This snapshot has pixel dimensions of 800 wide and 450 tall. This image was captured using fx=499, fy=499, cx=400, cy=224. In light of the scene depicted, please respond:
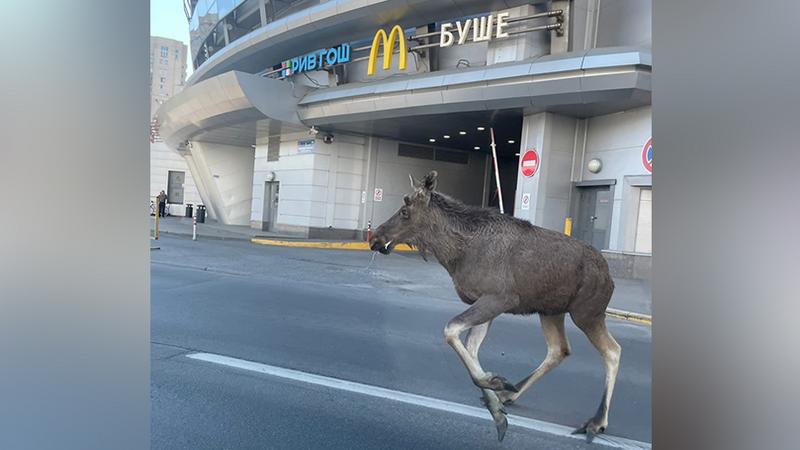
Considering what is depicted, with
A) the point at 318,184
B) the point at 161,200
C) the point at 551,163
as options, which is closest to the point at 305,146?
the point at 318,184

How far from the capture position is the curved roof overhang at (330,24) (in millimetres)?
15844

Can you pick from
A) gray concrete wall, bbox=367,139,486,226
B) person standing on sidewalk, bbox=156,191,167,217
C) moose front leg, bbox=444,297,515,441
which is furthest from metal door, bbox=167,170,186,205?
moose front leg, bbox=444,297,515,441

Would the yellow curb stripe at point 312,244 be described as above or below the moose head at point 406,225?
below

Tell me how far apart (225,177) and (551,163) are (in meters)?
23.4

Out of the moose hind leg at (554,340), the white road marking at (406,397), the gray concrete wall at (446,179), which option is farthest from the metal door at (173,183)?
the moose hind leg at (554,340)

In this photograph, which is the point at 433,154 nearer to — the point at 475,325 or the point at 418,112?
the point at 475,325

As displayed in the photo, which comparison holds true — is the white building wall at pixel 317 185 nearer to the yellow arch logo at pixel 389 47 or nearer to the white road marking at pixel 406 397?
the yellow arch logo at pixel 389 47

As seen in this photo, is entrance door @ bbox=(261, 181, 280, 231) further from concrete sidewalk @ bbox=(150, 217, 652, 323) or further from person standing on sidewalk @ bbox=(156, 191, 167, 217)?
person standing on sidewalk @ bbox=(156, 191, 167, 217)

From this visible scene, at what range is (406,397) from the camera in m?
4.76

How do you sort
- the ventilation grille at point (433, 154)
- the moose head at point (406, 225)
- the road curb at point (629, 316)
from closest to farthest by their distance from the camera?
the moose head at point (406, 225), the ventilation grille at point (433, 154), the road curb at point (629, 316)

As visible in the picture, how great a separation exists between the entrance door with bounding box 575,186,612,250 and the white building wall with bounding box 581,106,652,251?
1.18 feet

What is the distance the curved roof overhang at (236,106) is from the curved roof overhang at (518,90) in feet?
6.62

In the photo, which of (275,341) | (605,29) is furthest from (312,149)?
(605,29)

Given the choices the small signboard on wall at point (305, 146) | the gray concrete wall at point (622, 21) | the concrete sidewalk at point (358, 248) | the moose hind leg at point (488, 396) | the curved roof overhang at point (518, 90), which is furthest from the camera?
the small signboard on wall at point (305, 146)
